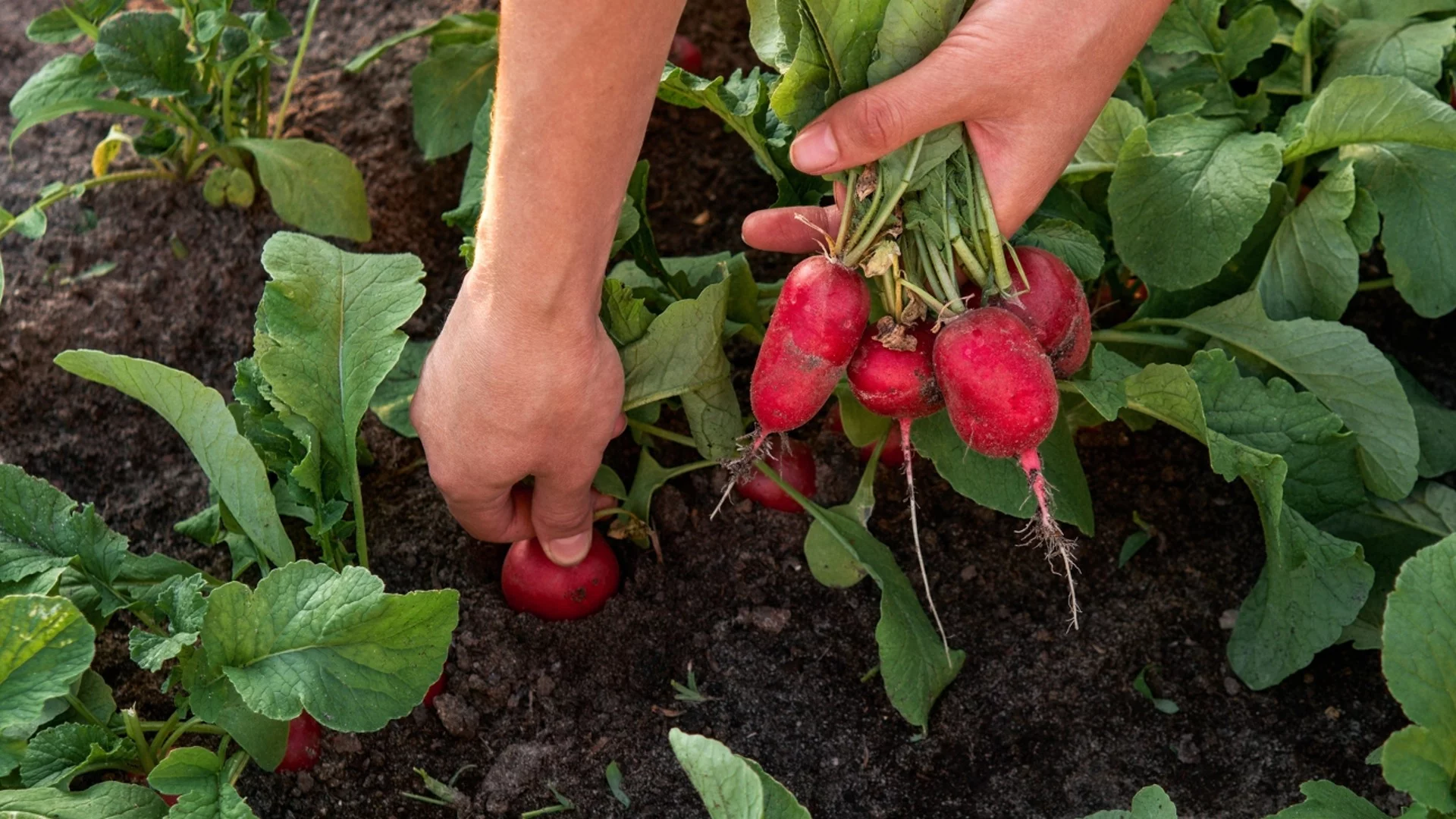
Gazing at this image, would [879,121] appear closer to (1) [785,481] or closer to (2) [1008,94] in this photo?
(2) [1008,94]

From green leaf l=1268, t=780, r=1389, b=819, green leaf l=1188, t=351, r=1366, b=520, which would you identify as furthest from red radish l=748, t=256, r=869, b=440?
green leaf l=1268, t=780, r=1389, b=819

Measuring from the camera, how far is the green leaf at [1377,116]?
178 cm

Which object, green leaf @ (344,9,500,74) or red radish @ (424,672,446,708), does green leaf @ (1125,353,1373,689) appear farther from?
green leaf @ (344,9,500,74)

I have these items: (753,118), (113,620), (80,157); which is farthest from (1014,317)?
(80,157)

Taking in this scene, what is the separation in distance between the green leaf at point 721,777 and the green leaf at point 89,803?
65 centimetres

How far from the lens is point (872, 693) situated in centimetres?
191

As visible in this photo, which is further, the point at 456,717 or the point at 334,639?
the point at 456,717

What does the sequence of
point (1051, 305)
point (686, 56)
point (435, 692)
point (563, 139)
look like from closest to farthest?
point (563, 139), point (1051, 305), point (435, 692), point (686, 56)

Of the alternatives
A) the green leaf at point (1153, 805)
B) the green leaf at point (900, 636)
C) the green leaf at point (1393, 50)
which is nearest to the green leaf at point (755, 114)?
the green leaf at point (900, 636)

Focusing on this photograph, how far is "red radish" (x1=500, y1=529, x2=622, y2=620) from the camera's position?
6.29ft

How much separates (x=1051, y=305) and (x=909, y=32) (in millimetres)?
394

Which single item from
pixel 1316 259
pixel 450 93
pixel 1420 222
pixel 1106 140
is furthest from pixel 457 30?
pixel 1420 222

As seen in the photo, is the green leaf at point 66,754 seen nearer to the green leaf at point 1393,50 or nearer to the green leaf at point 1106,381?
the green leaf at point 1106,381

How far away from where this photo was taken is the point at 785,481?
6.63 feet
